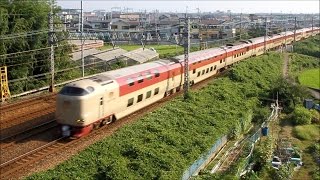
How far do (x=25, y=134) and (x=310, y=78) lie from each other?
41683 millimetres

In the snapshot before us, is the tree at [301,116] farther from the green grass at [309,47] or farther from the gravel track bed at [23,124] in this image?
the green grass at [309,47]

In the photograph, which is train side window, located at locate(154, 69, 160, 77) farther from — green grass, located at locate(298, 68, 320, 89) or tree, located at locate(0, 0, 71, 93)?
green grass, located at locate(298, 68, 320, 89)

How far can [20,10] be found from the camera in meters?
35.0

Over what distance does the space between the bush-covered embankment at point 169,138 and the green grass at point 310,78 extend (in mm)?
15199

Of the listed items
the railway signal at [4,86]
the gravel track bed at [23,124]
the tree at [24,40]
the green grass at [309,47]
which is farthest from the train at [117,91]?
the green grass at [309,47]

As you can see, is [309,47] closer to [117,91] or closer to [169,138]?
[169,138]

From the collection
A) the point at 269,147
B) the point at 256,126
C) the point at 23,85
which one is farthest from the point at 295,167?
the point at 23,85

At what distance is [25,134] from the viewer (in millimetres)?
21734

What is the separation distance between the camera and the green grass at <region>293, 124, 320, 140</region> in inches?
1203

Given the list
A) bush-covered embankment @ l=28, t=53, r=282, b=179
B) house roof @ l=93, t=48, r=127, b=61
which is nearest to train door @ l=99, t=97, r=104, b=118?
bush-covered embankment @ l=28, t=53, r=282, b=179

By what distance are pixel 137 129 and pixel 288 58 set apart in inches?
1970

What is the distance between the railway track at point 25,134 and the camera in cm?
2038

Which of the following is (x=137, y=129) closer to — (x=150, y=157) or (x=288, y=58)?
(x=150, y=157)

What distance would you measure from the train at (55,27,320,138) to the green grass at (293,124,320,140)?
30.2ft
